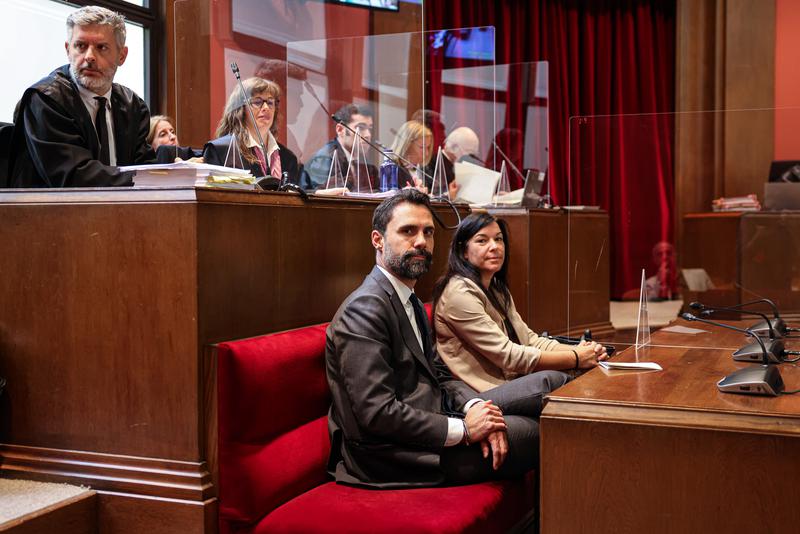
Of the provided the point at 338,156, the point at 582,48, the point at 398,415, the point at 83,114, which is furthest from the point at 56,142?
the point at 582,48

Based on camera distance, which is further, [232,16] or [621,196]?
[232,16]

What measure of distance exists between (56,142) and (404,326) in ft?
3.41

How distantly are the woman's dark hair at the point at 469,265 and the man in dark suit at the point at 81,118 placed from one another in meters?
1.06

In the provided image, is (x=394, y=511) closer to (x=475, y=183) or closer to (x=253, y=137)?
(x=253, y=137)

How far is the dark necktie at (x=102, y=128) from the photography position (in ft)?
8.42

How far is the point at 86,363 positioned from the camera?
7.13 feet

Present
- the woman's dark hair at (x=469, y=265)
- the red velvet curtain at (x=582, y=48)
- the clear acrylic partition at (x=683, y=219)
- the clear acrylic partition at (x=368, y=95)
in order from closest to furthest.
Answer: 1. the woman's dark hair at (x=469, y=265)
2. the clear acrylic partition at (x=683, y=219)
3. the clear acrylic partition at (x=368, y=95)
4. the red velvet curtain at (x=582, y=48)

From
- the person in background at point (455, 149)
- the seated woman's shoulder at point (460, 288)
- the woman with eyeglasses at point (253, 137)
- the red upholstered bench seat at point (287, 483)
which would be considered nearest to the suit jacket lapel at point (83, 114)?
the woman with eyeglasses at point (253, 137)

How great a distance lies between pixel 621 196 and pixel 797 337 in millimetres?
899

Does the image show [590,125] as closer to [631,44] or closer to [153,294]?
[153,294]

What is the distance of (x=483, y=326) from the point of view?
2812 millimetres

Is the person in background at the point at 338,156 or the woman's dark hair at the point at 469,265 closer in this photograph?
the woman's dark hair at the point at 469,265

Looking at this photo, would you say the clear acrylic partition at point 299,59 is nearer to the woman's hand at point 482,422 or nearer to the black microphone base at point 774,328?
the black microphone base at point 774,328

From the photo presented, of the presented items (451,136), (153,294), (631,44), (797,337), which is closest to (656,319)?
(797,337)
